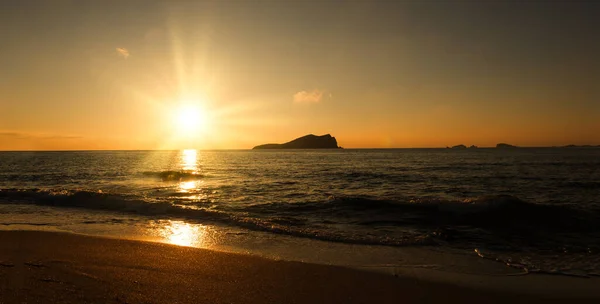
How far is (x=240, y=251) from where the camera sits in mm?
8656

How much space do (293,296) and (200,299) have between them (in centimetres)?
152

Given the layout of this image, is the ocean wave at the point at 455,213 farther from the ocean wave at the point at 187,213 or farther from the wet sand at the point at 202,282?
the wet sand at the point at 202,282

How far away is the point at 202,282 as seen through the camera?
6.18 meters

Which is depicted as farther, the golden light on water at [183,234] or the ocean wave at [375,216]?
the ocean wave at [375,216]

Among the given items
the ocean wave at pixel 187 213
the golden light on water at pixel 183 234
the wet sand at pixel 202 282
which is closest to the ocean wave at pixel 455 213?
the ocean wave at pixel 187 213

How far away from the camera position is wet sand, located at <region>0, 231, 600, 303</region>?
216 inches

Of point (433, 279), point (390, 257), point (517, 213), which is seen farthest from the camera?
point (517, 213)

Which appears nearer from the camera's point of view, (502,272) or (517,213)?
(502,272)

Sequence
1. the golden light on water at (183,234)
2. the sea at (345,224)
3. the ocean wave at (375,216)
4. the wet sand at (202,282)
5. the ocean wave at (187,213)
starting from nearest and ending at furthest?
1. the wet sand at (202,282)
2. the sea at (345,224)
3. the golden light on water at (183,234)
4. the ocean wave at (187,213)
5. the ocean wave at (375,216)

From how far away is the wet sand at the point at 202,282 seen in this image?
5477mm

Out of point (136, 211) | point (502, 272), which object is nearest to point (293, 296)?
point (502, 272)

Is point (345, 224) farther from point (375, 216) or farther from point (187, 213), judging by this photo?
point (187, 213)

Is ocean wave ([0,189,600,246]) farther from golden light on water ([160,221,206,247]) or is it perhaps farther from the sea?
golden light on water ([160,221,206,247])

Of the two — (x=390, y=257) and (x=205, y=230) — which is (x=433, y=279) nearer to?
(x=390, y=257)
